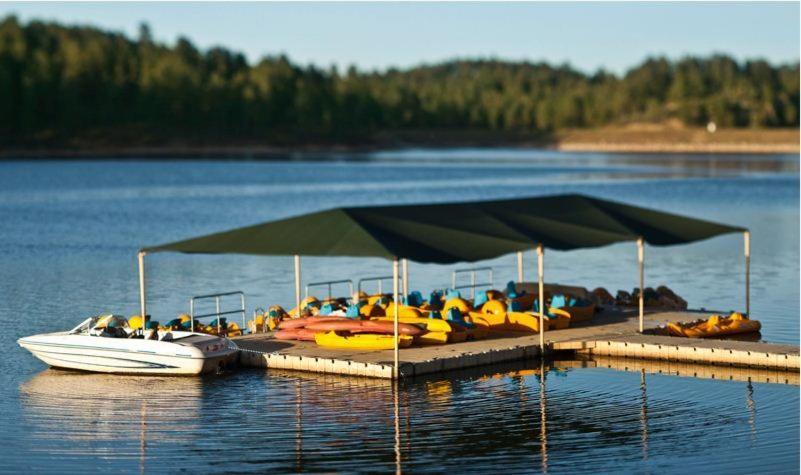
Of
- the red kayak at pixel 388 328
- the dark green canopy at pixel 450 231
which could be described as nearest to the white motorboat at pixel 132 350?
the dark green canopy at pixel 450 231

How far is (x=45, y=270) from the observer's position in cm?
4962

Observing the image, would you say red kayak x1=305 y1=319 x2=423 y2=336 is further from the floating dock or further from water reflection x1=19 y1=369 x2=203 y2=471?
water reflection x1=19 y1=369 x2=203 y2=471

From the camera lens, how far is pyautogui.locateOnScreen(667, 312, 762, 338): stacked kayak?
3130 cm

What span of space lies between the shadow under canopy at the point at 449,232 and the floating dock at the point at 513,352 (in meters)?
0.73

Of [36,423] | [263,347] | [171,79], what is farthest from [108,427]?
[171,79]

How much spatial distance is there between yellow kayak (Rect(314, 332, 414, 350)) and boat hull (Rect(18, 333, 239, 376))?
78.1 inches

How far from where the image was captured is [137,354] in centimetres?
2752

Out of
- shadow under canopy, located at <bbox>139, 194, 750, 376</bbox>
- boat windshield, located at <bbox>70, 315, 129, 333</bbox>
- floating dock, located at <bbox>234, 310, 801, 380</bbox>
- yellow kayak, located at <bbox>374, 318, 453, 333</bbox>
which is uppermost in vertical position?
shadow under canopy, located at <bbox>139, 194, 750, 376</bbox>

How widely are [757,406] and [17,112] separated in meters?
163

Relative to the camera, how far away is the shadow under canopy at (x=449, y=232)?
89.8ft

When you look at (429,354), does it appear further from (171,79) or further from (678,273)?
(171,79)

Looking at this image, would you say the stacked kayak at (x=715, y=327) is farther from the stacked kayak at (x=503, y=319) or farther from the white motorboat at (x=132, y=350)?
the white motorboat at (x=132, y=350)

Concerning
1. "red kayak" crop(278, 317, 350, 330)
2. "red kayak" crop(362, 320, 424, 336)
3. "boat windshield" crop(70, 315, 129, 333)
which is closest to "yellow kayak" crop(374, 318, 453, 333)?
"red kayak" crop(362, 320, 424, 336)

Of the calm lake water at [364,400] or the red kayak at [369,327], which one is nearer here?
the calm lake water at [364,400]
